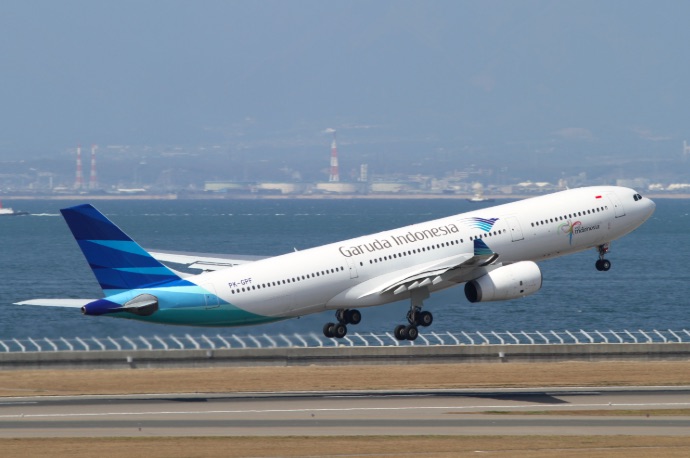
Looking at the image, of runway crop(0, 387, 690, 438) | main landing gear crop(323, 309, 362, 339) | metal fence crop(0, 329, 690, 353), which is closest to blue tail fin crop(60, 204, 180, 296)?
runway crop(0, 387, 690, 438)

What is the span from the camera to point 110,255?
67250mm

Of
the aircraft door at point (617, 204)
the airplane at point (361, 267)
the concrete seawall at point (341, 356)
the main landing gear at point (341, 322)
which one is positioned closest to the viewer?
the airplane at point (361, 267)

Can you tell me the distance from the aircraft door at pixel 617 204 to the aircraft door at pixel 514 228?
8.33 metres

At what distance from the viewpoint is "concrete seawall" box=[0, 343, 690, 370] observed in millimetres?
84812

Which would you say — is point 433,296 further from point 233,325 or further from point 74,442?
point 74,442

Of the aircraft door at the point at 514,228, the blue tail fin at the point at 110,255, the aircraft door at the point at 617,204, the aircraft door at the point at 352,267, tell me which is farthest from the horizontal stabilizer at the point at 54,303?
the aircraft door at the point at 617,204

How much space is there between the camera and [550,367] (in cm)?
8419

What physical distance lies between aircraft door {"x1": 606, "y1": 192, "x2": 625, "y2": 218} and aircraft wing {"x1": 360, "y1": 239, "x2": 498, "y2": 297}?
11510mm

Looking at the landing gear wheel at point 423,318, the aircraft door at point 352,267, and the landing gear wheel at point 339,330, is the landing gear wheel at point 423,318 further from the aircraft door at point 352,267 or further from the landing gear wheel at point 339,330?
the aircraft door at point 352,267

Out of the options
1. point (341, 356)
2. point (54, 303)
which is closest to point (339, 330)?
point (341, 356)

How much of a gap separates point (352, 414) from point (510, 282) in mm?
14593

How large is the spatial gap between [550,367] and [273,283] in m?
23.2

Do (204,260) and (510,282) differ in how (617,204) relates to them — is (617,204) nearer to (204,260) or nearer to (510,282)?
(510,282)

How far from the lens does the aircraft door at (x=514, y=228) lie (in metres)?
76.5
